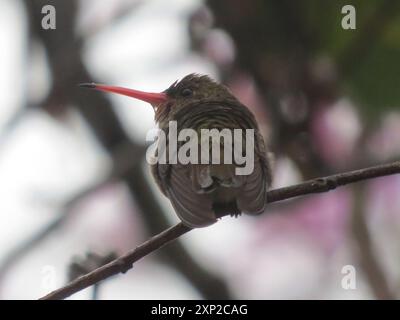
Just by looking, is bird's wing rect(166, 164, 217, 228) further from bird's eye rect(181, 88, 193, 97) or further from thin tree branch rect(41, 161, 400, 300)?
bird's eye rect(181, 88, 193, 97)

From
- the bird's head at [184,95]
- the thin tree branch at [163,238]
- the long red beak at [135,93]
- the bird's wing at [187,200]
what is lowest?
the thin tree branch at [163,238]

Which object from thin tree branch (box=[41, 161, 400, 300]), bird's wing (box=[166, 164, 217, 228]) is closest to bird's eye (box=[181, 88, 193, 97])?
bird's wing (box=[166, 164, 217, 228])

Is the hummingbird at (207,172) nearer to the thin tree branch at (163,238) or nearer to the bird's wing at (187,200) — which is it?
the bird's wing at (187,200)

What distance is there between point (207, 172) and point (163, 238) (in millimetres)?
788

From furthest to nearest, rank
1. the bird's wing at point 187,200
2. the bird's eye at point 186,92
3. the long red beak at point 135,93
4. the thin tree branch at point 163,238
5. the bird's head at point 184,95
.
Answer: the bird's eye at point 186,92, the bird's head at point 184,95, the long red beak at point 135,93, the bird's wing at point 187,200, the thin tree branch at point 163,238

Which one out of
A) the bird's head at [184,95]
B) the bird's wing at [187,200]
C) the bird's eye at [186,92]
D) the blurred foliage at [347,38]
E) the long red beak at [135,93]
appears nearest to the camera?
the bird's wing at [187,200]

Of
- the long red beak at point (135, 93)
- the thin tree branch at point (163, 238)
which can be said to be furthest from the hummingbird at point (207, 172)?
the thin tree branch at point (163, 238)

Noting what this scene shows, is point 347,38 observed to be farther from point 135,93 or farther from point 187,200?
point 187,200

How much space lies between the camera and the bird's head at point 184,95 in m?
4.66

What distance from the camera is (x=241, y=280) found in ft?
17.5

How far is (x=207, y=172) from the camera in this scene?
3637mm

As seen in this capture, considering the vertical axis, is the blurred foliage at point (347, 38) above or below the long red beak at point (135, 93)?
above

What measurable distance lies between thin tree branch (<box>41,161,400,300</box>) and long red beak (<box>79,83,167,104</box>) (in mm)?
965

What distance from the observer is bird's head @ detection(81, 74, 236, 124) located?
4657 millimetres
